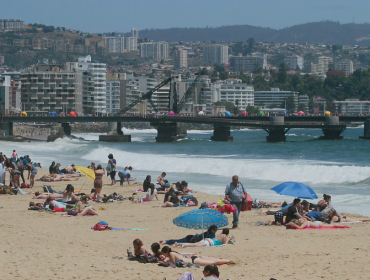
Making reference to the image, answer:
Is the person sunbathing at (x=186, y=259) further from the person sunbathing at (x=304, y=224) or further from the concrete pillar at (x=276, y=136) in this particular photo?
the concrete pillar at (x=276, y=136)

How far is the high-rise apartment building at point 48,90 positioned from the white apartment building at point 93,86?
799 centimetres

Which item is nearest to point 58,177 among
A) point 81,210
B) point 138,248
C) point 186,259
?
point 81,210

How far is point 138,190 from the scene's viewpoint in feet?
71.5

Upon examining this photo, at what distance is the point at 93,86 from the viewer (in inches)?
6383

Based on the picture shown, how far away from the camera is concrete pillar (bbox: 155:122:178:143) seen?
85812 millimetres

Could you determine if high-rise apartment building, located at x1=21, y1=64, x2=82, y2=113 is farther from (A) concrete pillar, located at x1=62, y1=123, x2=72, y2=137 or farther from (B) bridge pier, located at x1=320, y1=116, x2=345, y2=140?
(B) bridge pier, located at x1=320, y1=116, x2=345, y2=140

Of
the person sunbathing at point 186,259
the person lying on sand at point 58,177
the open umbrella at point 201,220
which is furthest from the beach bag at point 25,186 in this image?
the person sunbathing at point 186,259

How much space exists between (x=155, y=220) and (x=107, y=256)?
4598mm

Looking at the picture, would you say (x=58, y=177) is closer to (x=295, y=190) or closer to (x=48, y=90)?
(x=295, y=190)

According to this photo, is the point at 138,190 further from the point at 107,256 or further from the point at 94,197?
the point at 107,256

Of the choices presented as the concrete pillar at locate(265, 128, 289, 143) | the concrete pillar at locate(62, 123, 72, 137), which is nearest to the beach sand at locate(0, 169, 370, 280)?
the concrete pillar at locate(265, 128, 289, 143)

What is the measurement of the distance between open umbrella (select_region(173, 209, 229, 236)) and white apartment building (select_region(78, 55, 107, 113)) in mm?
146649

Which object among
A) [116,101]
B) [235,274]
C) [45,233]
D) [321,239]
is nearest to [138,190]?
[45,233]

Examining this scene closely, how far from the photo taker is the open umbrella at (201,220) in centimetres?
1228
